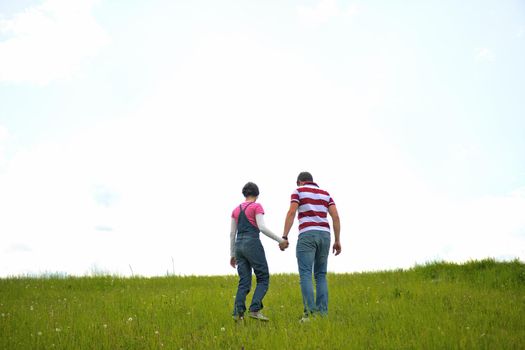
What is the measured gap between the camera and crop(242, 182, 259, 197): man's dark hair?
10.1 metres

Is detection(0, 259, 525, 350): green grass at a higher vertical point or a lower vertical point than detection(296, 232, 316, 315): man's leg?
lower

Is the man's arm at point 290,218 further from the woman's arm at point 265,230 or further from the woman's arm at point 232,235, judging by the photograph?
the woman's arm at point 232,235

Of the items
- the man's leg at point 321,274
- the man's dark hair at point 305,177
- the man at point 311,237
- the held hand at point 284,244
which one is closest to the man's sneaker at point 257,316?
the man at point 311,237

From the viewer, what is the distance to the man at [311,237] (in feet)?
32.6

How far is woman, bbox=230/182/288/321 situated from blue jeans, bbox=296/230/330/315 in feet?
Result: 1.68

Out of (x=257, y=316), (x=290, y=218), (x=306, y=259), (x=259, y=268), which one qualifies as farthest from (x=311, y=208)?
(x=257, y=316)

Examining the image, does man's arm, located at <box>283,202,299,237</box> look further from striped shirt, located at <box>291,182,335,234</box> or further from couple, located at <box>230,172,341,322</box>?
striped shirt, located at <box>291,182,335,234</box>

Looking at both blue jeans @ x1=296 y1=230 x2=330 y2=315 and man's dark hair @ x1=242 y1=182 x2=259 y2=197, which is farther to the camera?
man's dark hair @ x1=242 y1=182 x2=259 y2=197

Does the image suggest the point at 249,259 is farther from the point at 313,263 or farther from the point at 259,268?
the point at 313,263

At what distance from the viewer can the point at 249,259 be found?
9.90 metres

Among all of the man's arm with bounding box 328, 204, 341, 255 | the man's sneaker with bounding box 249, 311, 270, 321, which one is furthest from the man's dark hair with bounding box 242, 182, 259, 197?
the man's sneaker with bounding box 249, 311, 270, 321

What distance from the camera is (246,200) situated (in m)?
10.2

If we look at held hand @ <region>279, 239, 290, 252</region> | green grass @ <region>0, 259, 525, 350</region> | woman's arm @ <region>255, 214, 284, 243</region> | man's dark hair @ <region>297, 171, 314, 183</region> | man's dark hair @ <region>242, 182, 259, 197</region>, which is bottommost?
green grass @ <region>0, 259, 525, 350</region>

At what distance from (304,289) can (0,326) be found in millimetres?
6614
